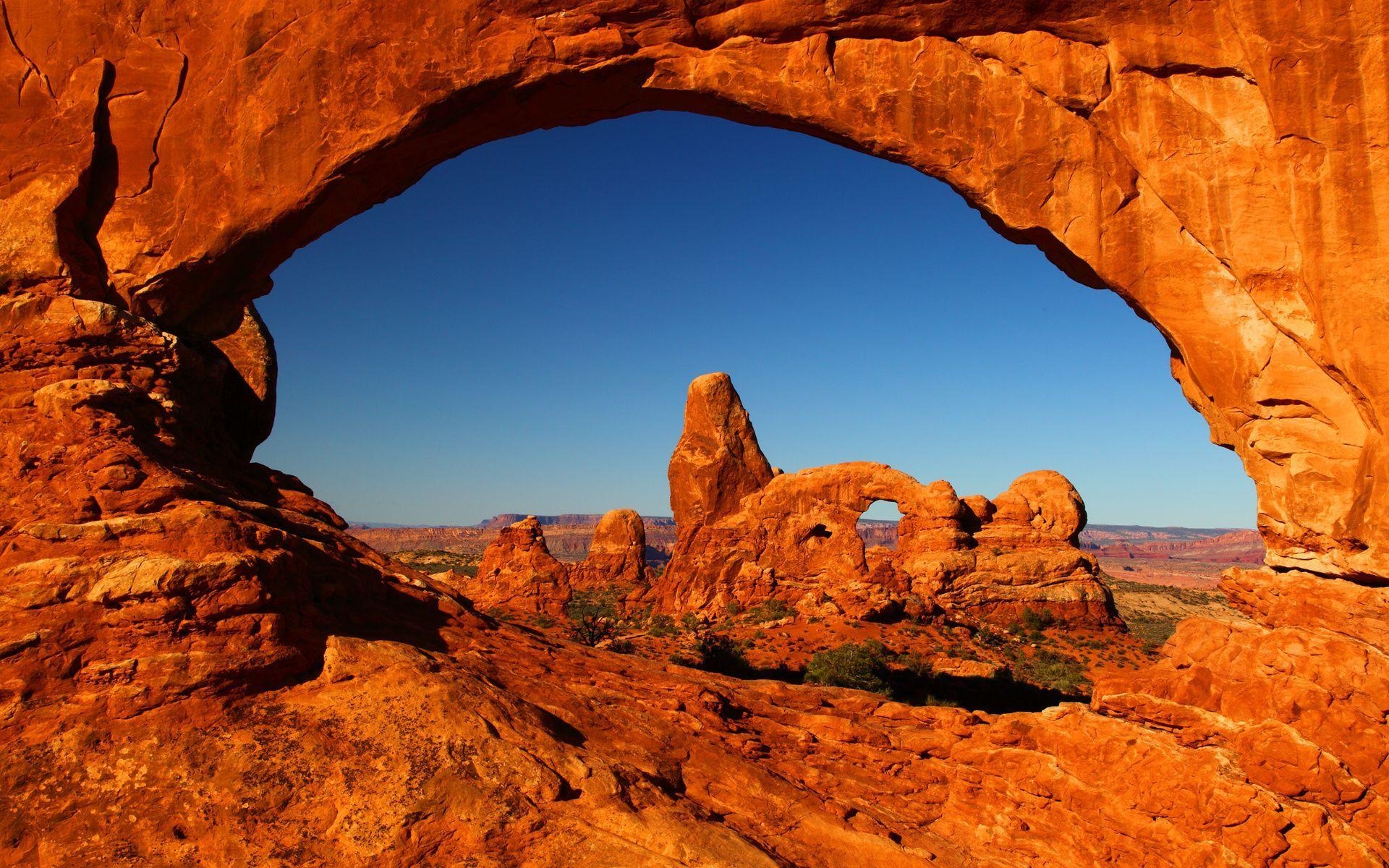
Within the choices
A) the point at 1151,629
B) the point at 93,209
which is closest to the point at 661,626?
the point at 93,209

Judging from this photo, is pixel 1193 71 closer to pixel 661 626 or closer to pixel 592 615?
pixel 661 626

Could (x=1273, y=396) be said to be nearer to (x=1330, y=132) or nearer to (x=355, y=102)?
(x=1330, y=132)

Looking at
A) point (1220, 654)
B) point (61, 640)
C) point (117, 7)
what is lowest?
point (1220, 654)

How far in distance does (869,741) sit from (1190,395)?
17.7 feet

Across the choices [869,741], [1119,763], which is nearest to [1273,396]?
[1119,763]

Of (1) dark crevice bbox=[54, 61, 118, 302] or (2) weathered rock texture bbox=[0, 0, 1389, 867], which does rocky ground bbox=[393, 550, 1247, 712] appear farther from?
(1) dark crevice bbox=[54, 61, 118, 302]

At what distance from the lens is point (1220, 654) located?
25.4 ft

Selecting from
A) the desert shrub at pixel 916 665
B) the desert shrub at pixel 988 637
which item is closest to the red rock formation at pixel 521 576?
the desert shrub at pixel 916 665

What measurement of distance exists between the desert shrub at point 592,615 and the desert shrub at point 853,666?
7.88 m

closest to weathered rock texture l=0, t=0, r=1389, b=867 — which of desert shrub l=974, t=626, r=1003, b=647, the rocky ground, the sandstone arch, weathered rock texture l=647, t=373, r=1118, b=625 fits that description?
the sandstone arch

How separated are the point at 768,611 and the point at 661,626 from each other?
518cm

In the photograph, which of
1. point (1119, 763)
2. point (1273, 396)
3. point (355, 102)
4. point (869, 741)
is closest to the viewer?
point (1119, 763)

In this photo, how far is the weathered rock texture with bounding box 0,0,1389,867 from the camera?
5668mm

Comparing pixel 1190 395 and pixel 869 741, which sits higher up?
pixel 1190 395
